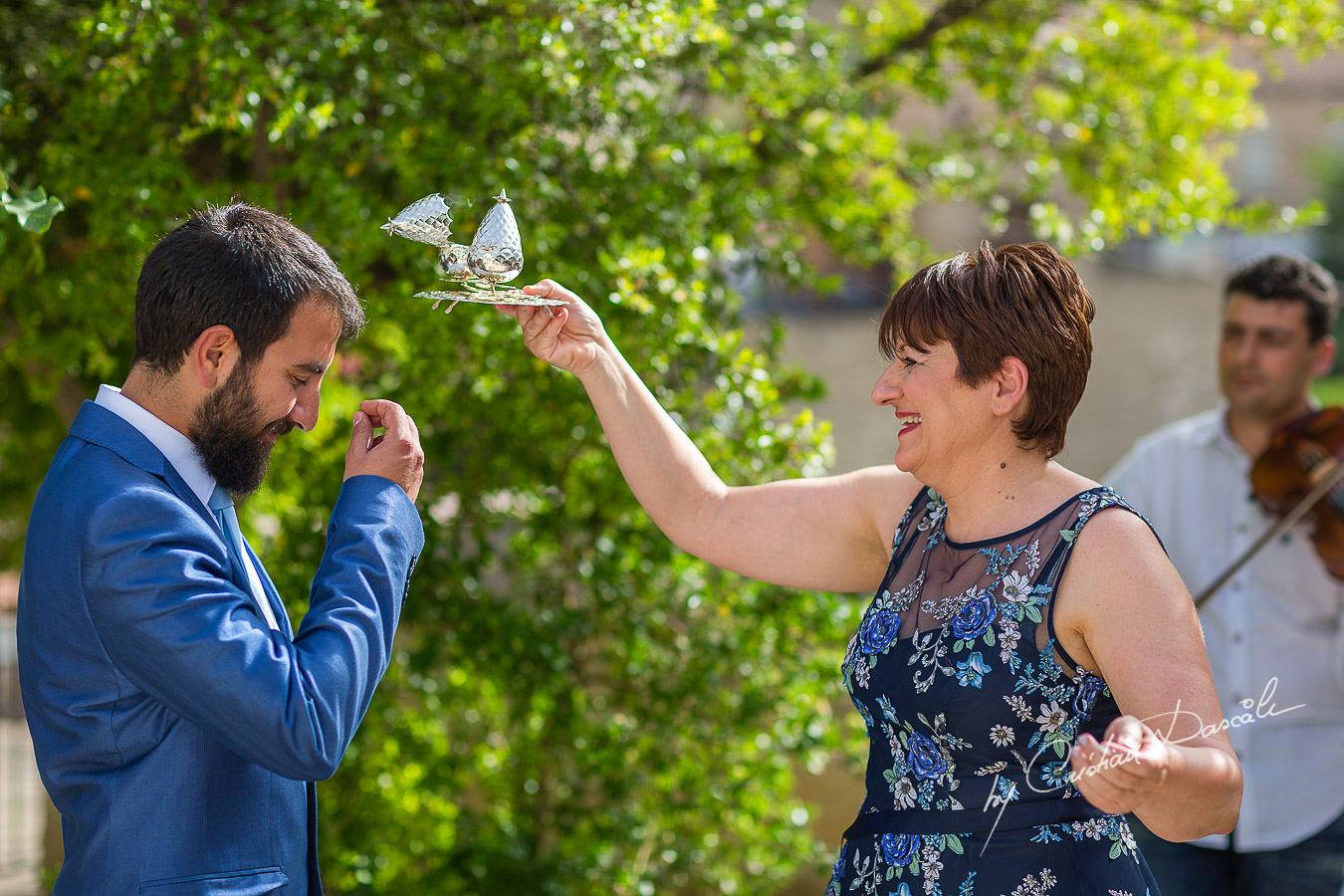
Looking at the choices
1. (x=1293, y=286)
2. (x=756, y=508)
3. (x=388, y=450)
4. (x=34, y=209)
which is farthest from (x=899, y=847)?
(x=1293, y=286)

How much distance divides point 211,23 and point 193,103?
0.77 ft

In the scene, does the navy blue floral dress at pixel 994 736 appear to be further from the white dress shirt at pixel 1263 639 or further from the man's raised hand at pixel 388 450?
the white dress shirt at pixel 1263 639

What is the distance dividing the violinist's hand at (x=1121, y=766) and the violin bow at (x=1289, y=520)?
1722 millimetres

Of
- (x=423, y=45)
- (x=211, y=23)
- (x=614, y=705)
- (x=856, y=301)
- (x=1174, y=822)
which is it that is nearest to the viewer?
(x=1174, y=822)

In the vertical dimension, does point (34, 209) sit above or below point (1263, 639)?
above

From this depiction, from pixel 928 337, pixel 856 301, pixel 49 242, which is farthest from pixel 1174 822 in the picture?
pixel 856 301

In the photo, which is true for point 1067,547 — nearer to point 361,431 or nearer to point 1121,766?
point 1121,766

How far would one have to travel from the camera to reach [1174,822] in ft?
5.10

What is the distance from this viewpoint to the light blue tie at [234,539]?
1689mm

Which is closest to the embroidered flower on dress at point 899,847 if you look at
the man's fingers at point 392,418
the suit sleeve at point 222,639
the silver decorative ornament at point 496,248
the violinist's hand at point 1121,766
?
the violinist's hand at point 1121,766

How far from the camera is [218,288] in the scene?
1599 mm

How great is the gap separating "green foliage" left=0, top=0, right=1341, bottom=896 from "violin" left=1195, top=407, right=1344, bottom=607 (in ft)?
2.54

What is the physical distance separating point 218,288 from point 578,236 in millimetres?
1419

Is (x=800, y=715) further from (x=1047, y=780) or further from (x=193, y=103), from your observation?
(x=193, y=103)
